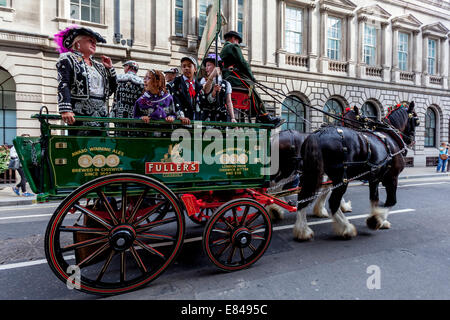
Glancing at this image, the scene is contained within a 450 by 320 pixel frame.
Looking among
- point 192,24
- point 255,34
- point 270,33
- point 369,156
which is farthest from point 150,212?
point 270,33

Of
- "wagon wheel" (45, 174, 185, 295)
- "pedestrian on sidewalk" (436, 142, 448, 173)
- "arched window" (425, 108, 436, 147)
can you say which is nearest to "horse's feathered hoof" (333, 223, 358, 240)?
"wagon wheel" (45, 174, 185, 295)

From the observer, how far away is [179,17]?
1295 cm

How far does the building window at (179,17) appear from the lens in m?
12.9

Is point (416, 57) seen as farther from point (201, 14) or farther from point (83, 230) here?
point (83, 230)

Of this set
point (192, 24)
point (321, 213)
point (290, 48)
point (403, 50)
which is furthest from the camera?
point (403, 50)

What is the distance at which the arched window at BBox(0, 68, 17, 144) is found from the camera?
10.0m

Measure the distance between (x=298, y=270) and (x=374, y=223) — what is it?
2.14 m

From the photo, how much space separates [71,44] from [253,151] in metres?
2.39

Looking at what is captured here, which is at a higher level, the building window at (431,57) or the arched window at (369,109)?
the building window at (431,57)

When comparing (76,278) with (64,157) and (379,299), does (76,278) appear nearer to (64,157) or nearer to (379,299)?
(64,157)

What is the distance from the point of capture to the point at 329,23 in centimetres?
1605

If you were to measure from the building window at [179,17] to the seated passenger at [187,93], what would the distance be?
10166 mm

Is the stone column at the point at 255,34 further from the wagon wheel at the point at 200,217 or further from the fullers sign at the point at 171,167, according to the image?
the fullers sign at the point at 171,167

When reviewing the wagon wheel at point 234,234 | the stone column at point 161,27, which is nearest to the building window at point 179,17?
the stone column at point 161,27
